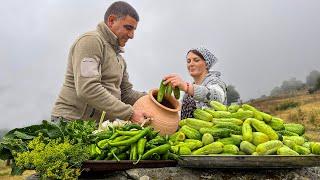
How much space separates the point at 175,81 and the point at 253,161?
67.6 inches

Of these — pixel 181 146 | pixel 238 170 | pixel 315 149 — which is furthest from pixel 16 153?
pixel 315 149

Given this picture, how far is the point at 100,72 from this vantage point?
7.20 meters

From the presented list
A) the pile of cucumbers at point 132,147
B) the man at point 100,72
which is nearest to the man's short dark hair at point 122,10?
the man at point 100,72

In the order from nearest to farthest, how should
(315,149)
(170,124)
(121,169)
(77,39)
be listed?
1. (121,169)
2. (315,149)
3. (170,124)
4. (77,39)

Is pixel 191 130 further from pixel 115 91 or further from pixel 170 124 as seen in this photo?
pixel 115 91

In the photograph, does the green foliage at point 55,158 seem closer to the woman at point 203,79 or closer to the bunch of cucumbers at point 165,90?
the bunch of cucumbers at point 165,90

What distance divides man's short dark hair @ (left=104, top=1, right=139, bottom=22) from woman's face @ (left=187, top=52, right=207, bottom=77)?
2.99 ft

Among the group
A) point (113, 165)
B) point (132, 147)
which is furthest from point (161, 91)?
point (113, 165)

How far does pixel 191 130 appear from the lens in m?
6.10

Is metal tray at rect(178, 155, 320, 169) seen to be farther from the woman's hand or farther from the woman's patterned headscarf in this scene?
the woman's patterned headscarf

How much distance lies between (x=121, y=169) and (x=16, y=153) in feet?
3.42

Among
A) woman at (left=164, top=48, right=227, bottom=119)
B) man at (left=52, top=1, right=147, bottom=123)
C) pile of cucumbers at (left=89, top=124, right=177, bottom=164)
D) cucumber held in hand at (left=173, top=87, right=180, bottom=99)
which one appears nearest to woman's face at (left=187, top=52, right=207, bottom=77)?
woman at (left=164, top=48, right=227, bottom=119)

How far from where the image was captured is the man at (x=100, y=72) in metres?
6.87

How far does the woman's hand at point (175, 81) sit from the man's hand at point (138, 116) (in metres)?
0.43
